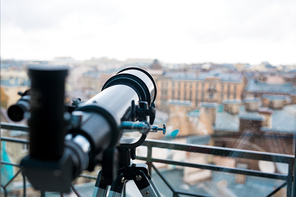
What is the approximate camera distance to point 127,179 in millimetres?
749

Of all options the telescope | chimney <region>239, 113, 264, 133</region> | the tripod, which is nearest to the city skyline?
chimney <region>239, 113, 264, 133</region>

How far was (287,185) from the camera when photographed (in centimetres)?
136

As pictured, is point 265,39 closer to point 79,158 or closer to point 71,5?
point 71,5

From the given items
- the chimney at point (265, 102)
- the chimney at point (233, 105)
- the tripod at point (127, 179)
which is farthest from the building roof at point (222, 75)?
the tripod at point (127, 179)

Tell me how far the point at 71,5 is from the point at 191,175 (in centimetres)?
865

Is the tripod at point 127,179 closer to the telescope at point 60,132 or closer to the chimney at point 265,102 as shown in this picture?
the telescope at point 60,132

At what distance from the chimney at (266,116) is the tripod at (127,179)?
5916 mm

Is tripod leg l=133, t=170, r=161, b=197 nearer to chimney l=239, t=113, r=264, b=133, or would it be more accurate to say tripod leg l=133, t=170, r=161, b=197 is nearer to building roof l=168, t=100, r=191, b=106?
chimney l=239, t=113, r=264, b=133

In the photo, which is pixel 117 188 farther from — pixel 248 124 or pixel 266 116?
pixel 266 116

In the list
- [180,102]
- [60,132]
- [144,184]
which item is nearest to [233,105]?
[180,102]

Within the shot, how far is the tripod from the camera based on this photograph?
703mm

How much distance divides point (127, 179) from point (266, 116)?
6.41m

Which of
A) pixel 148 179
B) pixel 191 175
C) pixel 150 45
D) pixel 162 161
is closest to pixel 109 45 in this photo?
pixel 150 45

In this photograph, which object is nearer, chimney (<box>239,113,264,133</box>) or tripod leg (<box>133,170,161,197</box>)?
tripod leg (<box>133,170,161,197</box>)
